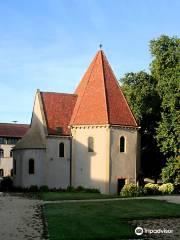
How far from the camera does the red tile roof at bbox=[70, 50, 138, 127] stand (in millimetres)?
43250

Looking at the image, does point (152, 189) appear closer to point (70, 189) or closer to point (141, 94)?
point (70, 189)

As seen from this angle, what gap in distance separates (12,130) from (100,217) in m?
59.6

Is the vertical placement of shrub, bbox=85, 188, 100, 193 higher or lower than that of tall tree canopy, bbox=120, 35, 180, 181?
lower

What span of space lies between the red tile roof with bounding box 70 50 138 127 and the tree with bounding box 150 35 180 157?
11.0 feet

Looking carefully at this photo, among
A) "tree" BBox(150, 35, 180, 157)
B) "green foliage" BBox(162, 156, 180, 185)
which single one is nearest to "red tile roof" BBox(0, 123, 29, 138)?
"tree" BBox(150, 35, 180, 157)

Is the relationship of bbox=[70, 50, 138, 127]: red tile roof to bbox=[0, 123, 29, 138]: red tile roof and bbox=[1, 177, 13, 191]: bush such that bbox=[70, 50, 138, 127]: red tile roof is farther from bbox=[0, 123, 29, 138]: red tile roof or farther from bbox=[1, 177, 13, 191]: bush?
bbox=[0, 123, 29, 138]: red tile roof

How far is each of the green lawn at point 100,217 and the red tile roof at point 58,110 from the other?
57.7 feet

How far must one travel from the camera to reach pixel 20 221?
20.8m

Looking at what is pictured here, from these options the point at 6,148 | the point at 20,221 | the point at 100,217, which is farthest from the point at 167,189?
the point at 6,148

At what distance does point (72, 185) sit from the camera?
4472 centimetres

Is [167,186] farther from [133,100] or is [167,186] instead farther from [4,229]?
[4,229]

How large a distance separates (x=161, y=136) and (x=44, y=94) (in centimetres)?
1413

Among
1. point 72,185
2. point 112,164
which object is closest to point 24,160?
point 72,185

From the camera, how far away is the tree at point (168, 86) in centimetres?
4291
